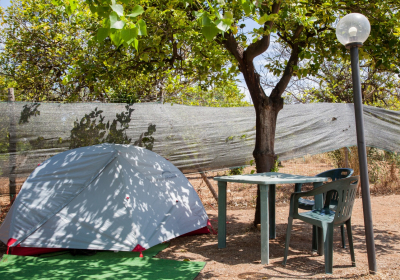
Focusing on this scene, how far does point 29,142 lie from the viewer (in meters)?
4.97

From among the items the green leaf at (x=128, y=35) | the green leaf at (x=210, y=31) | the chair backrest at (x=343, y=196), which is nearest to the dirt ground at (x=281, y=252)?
the chair backrest at (x=343, y=196)

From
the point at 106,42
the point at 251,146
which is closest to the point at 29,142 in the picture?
the point at 106,42

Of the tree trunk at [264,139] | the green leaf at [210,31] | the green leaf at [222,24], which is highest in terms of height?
the green leaf at [222,24]

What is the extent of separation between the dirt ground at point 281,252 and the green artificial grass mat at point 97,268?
210 millimetres

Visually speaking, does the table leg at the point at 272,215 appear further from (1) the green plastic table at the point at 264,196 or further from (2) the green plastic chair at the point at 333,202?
(1) the green plastic table at the point at 264,196

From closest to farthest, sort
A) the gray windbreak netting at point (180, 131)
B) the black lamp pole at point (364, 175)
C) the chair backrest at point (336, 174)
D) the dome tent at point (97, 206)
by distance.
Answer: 1. the black lamp pole at point (364, 175)
2. the dome tent at point (97, 206)
3. the chair backrest at point (336, 174)
4. the gray windbreak netting at point (180, 131)

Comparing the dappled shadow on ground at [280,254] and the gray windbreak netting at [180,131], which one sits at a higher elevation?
the gray windbreak netting at [180,131]

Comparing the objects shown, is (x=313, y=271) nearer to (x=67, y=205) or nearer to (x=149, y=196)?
(x=149, y=196)

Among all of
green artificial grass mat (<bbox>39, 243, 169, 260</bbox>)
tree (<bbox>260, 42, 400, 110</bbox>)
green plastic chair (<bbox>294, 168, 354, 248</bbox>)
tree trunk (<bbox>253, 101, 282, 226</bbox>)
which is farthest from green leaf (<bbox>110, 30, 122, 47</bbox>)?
tree (<bbox>260, 42, 400, 110</bbox>)

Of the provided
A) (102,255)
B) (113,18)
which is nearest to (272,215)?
(102,255)

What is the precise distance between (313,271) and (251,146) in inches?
125

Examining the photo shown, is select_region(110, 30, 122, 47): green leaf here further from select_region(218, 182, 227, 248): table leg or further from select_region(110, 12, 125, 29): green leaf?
select_region(218, 182, 227, 248): table leg

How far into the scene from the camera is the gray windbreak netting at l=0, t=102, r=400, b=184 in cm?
494

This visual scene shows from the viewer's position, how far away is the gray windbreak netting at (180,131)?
4.94m
